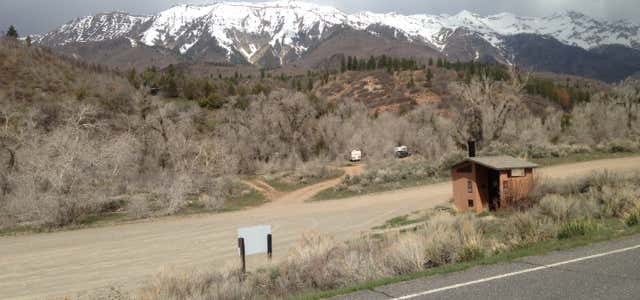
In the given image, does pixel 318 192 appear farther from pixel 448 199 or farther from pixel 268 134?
pixel 268 134

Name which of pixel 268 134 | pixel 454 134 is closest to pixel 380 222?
pixel 454 134

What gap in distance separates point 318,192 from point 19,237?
16375 mm

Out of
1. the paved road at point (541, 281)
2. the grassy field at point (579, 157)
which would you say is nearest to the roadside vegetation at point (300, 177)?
the grassy field at point (579, 157)

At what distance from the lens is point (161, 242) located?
62.2 ft

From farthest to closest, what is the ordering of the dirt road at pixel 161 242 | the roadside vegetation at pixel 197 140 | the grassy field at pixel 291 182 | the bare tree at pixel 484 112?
the bare tree at pixel 484 112
the grassy field at pixel 291 182
the roadside vegetation at pixel 197 140
the dirt road at pixel 161 242

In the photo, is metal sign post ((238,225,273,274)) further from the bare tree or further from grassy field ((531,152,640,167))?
the bare tree

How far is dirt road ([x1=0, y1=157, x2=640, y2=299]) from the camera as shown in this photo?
44.5 feet

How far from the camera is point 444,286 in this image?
283 inches

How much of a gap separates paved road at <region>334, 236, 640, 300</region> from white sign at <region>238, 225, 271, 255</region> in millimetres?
4024

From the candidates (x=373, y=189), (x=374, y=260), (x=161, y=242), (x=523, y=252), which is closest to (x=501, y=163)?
(x=523, y=252)

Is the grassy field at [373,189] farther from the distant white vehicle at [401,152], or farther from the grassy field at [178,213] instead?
the distant white vehicle at [401,152]

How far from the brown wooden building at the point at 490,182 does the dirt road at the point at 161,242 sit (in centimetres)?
374

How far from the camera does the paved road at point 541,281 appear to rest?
6625 mm

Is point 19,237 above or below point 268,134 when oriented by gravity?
below
